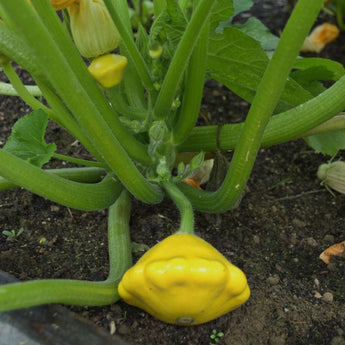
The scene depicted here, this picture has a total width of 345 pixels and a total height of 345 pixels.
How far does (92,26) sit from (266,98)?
0.39 meters

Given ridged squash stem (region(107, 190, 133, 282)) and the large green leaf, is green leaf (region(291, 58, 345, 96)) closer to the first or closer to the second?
the large green leaf

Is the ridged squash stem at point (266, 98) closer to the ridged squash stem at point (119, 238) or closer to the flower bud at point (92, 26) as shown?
the ridged squash stem at point (119, 238)

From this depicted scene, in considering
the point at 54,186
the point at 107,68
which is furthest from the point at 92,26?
the point at 54,186

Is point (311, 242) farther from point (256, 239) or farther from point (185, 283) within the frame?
point (185, 283)

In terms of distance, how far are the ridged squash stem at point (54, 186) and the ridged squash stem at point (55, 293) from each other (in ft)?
0.59

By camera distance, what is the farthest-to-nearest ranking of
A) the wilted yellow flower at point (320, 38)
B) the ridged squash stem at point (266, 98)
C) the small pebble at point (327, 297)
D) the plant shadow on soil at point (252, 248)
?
the wilted yellow flower at point (320, 38) < the small pebble at point (327, 297) < the plant shadow on soil at point (252, 248) < the ridged squash stem at point (266, 98)

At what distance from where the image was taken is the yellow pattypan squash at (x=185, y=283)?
98cm

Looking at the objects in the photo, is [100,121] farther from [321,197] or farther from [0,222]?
[321,197]

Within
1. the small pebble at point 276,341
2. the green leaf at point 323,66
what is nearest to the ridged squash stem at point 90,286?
the small pebble at point 276,341

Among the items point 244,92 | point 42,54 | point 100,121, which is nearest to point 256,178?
point 244,92

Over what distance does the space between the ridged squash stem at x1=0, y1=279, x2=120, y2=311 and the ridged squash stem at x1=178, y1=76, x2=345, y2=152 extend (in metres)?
0.46

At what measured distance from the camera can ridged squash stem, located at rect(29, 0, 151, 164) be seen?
107 cm

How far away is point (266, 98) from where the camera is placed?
106 cm

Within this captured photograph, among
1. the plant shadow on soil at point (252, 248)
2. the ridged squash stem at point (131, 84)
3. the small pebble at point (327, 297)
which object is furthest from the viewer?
the ridged squash stem at point (131, 84)
